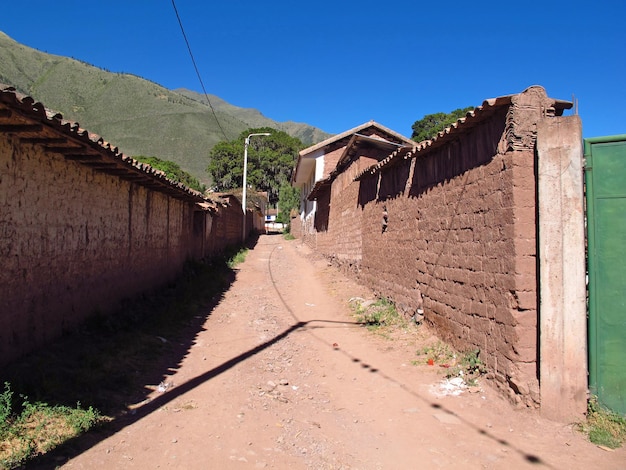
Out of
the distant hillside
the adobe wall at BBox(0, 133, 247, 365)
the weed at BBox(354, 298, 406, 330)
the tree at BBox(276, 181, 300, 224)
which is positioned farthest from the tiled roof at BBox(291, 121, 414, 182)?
the distant hillside

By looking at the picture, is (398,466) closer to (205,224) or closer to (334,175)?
(205,224)

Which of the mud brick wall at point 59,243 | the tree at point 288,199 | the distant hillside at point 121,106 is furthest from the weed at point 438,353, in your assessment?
the distant hillside at point 121,106

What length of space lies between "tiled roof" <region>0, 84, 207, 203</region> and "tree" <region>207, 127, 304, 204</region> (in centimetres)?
4349

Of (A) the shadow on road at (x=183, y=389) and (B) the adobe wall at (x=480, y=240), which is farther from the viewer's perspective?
(B) the adobe wall at (x=480, y=240)

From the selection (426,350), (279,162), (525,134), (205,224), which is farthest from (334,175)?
(279,162)

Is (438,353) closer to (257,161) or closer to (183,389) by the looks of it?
(183,389)

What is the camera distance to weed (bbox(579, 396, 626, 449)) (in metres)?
3.90

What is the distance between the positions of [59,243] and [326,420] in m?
3.93

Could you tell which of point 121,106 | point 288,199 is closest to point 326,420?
point 288,199

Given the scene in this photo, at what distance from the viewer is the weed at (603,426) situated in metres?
3.90

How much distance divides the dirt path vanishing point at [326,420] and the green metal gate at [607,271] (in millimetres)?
603

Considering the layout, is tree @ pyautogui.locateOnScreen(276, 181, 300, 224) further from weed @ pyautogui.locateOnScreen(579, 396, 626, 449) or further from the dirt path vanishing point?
weed @ pyautogui.locateOnScreen(579, 396, 626, 449)

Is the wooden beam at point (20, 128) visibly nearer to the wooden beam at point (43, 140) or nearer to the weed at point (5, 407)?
the wooden beam at point (43, 140)

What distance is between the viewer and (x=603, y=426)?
4090mm
